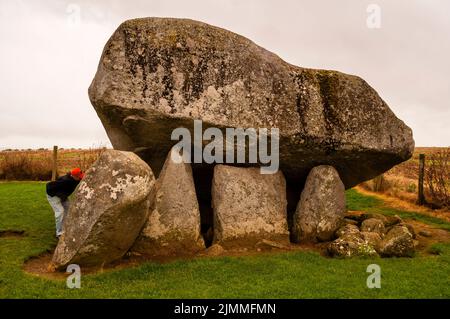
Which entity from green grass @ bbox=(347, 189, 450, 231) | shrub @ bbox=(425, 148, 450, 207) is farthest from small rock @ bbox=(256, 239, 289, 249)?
shrub @ bbox=(425, 148, 450, 207)

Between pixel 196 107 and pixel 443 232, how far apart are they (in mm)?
8919

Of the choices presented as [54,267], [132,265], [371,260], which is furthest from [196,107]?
[371,260]

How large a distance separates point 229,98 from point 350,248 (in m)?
4.62

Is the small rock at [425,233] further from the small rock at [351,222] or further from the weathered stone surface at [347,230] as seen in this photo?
the weathered stone surface at [347,230]

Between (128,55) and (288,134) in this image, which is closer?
(128,55)

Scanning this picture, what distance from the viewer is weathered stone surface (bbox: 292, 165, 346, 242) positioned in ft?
41.3

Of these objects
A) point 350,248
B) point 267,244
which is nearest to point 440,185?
point 350,248

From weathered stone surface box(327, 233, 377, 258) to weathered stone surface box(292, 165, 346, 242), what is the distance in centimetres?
100

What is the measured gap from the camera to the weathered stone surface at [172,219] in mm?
10953

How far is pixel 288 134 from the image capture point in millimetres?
11781

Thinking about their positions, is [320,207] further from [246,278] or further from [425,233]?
[246,278]

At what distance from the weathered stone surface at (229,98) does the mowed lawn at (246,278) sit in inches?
118
